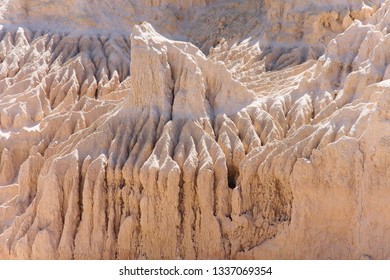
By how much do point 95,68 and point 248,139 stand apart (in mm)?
12846

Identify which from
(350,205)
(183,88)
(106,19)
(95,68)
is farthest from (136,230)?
(106,19)

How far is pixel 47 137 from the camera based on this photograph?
2525cm

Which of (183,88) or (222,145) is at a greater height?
(183,88)

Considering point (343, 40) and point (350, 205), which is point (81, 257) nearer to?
point (350, 205)

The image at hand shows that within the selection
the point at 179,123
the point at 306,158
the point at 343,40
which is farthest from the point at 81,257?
the point at 343,40

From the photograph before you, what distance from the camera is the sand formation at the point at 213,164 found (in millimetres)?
16688

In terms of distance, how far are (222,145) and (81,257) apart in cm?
468

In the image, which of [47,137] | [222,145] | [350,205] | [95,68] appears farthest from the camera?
[95,68]

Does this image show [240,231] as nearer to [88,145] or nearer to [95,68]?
[88,145]

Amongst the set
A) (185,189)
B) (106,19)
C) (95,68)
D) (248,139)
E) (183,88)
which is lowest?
(185,189)

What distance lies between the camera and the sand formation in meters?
16.7

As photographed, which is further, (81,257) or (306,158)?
(81,257)

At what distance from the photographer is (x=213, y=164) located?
18.8 meters

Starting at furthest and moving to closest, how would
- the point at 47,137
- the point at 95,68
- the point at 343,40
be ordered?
the point at 95,68
the point at 47,137
the point at 343,40
